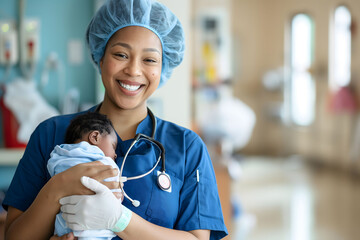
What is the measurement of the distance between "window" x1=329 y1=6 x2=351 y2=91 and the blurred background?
0.02 metres

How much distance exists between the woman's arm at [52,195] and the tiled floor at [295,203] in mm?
2696

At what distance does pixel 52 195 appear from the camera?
3.62 feet

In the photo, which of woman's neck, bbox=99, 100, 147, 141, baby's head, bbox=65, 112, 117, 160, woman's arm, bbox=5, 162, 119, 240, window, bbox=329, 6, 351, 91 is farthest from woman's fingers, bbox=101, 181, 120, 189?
window, bbox=329, 6, 351, 91

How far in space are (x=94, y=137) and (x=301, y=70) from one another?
22.4 ft

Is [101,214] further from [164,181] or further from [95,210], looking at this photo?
[164,181]

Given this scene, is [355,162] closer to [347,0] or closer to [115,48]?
[347,0]

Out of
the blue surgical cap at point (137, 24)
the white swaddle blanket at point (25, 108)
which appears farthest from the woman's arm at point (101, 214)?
the white swaddle blanket at point (25, 108)

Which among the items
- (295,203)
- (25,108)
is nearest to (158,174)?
(25,108)

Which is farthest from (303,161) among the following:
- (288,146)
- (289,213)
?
(289,213)

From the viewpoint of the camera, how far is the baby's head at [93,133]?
3.94 feet

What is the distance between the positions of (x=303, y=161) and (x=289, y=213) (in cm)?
301

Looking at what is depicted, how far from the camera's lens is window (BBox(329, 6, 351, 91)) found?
6.45 m

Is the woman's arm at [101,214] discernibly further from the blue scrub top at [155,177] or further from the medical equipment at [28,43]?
the medical equipment at [28,43]

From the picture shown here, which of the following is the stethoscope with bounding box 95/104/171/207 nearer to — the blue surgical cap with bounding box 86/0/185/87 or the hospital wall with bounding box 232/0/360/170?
the blue surgical cap with bounding box 86/0/185/87
